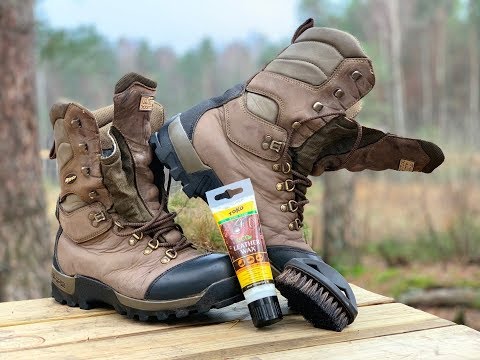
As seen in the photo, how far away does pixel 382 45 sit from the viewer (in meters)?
13.2

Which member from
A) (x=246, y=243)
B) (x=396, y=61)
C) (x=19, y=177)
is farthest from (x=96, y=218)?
(x=396, y=61)

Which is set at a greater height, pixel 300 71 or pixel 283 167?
pixel 300 71

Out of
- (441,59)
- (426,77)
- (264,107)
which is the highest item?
(264,107)

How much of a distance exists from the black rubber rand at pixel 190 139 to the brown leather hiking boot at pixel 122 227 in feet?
0.12

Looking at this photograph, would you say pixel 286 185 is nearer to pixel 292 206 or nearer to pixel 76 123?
pixel 292 206

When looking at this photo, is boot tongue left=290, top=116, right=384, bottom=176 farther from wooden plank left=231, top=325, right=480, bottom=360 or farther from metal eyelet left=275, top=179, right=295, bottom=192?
wooden plank left=231, top=325, right=480, bottom=360

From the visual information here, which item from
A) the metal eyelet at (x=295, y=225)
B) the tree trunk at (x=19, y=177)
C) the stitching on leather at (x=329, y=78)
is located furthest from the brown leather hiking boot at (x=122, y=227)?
the tree trunk at (x=19, y=177)

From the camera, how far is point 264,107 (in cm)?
114

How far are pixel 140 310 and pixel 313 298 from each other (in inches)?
11.3

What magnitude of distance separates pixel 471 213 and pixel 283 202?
3.20 meters

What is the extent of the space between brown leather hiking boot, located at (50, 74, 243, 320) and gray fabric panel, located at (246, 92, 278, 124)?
0.62 ft

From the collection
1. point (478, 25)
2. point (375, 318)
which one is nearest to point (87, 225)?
point (375, 318)

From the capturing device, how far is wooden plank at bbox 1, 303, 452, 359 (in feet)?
3.02

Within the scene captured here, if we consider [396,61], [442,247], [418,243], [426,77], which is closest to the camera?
[442,247]
